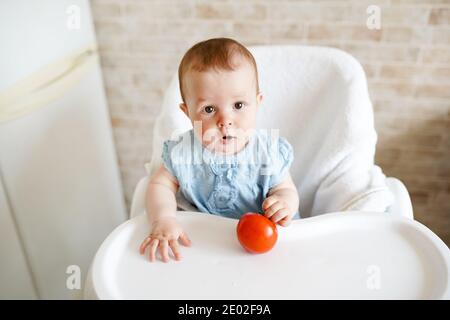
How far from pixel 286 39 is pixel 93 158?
748 mm

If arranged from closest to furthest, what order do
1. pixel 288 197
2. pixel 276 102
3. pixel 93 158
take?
pixel 288 197
pixel 276 102
pixel 93 158

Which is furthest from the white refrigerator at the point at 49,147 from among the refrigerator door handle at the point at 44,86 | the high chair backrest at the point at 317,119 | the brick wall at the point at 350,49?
the high chair backrest at the point at 317,119

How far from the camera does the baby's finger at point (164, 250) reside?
73 cm

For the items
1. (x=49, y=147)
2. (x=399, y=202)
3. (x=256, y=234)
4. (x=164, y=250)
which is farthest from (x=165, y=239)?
(x=49, y=147)

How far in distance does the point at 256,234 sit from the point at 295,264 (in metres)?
0.08

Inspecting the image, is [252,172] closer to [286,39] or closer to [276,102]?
[276,102]

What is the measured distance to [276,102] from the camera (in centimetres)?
115

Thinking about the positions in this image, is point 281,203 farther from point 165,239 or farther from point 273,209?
point 165,239

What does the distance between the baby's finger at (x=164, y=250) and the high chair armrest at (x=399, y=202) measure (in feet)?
1.58

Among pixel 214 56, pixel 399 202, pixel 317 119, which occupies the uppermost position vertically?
pixel 214 56

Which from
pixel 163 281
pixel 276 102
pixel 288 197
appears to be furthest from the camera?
pixel 276 102

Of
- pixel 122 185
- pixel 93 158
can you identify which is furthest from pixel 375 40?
pixel 122 185

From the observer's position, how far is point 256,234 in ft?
2.34

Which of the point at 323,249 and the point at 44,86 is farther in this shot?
the point at 44,86
